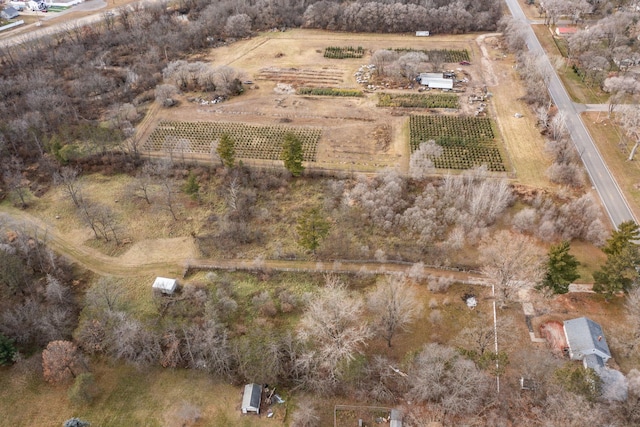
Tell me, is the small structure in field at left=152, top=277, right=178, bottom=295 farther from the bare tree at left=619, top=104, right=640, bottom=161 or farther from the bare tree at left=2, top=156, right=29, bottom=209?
the bare tree at left=619, top=104, right=640, bottom=161

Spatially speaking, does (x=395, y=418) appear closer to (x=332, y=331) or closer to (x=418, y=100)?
(x=332, y=331)

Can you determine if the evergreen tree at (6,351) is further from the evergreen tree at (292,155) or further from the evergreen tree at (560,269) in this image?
the evergreen tree at (560,269)

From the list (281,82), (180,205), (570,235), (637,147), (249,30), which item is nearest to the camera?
(570,235)

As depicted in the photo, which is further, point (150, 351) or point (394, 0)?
point (394, 0)

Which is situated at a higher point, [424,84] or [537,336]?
[424,84]

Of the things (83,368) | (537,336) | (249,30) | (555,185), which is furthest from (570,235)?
(249,30)

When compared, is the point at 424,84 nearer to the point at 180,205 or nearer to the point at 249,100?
the point at 249,100

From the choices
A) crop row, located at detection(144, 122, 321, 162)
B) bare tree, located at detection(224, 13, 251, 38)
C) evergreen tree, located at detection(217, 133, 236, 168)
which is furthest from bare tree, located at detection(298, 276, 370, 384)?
bare tree, located at detection(224, 13, 251, 38)
